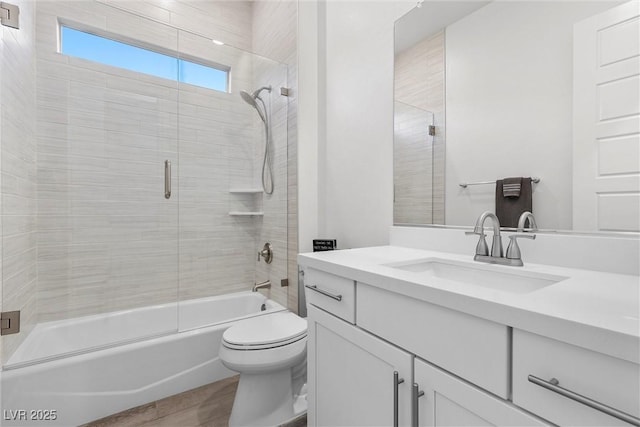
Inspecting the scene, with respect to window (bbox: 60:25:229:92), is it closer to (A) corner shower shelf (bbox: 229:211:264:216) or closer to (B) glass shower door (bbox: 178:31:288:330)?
(B) glass shower door (bbox: 178:31:288:330)

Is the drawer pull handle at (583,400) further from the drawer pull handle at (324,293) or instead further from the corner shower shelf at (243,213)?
the corner shower shelf at (243,213)

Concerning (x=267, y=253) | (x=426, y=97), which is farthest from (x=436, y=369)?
(x=267, y=253)

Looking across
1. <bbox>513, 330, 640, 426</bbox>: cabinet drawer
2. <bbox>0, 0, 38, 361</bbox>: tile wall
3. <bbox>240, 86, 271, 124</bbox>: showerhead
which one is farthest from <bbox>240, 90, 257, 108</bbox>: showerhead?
<bbox>513, 330, 640, 426</bbox>: cabinet drawer

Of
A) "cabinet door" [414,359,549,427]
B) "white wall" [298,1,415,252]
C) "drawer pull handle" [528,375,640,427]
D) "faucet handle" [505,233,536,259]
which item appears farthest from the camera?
"white wall" [298,1,415,252]

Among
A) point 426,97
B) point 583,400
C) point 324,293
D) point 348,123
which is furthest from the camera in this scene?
point 348,123

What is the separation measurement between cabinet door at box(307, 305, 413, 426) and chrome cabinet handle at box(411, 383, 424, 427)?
21 mm

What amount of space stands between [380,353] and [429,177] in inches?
32.5

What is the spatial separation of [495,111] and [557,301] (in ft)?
2.63

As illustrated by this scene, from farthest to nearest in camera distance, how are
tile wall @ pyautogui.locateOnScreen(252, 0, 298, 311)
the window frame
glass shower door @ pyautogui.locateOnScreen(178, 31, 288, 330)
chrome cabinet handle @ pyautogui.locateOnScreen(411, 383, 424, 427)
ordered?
glass shower door @ pyautogui.locateOnScreen(178, 31, 288, 330) < tile wall @ pyautogui.locateOnScreen(252, 0, 298, 311) < the window frame < chrome cabinet handle @ pyautogui.locateOnScreen(411, 383, 424, 427)

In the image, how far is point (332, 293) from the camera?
1012 mm

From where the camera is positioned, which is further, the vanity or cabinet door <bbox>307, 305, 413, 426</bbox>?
cabinet door <bbox>307, 305, 413, 426</bbox>

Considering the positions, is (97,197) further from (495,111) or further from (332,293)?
(495,111)

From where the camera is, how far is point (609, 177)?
0.83 m

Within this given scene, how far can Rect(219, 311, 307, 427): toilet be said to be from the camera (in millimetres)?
1369
